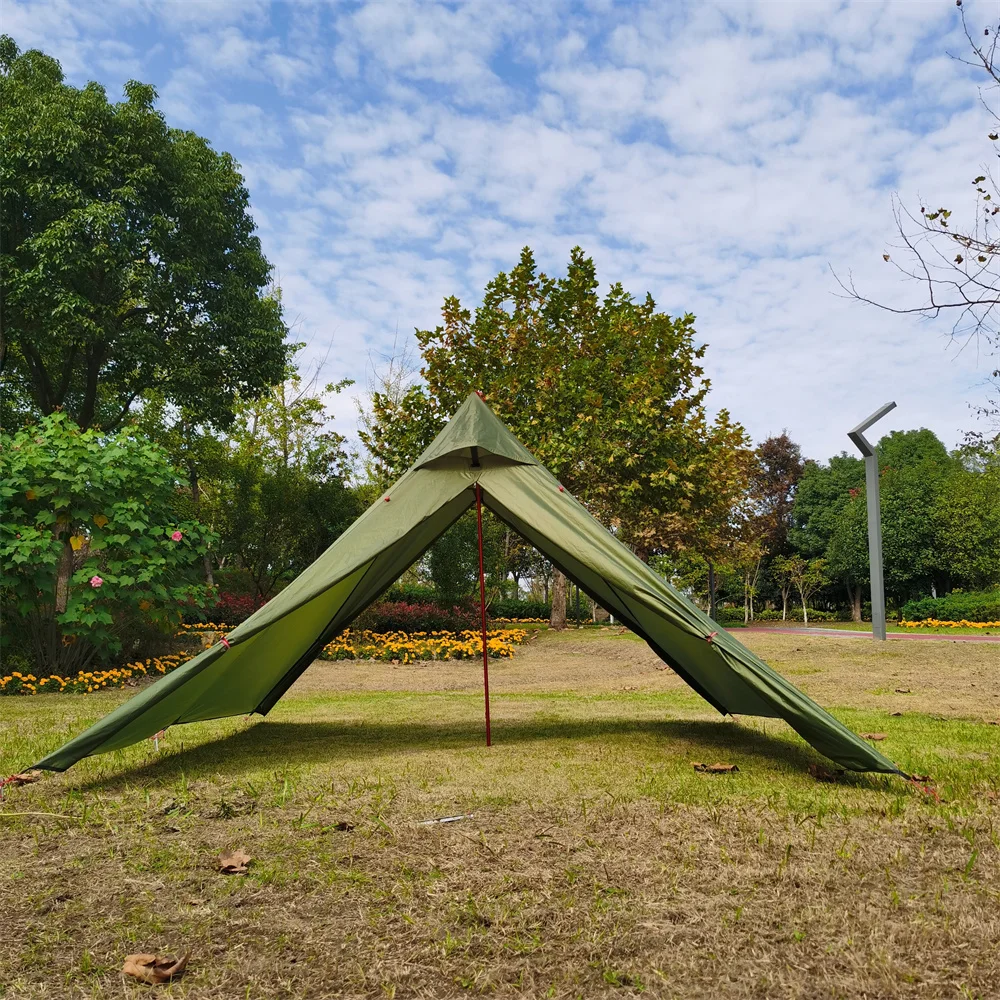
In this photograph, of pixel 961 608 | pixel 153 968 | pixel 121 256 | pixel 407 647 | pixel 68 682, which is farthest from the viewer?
pixel 961 608

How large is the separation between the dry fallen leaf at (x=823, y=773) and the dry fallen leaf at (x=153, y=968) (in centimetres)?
284

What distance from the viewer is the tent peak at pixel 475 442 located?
4.50 metres

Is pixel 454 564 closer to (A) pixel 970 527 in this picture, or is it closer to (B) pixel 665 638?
(B) pixel 665 638

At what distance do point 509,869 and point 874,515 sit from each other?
33.6 ft

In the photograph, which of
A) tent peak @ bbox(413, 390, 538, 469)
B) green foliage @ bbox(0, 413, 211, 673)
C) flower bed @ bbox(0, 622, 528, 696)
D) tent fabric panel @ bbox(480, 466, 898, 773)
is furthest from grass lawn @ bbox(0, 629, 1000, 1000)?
flower bed @ bbox(0, 622, 528, 696)

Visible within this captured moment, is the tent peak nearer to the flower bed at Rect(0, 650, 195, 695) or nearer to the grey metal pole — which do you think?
the flower bed at Rect(0, 650, 195, 695)

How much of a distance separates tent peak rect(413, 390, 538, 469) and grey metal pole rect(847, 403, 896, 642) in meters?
8.28

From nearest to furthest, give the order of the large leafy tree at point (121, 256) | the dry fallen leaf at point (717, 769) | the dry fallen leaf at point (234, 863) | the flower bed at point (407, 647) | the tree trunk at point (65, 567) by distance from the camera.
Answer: the dry fallen leaf at point (234, 863), the dry fallen leaf at point (717, 769), the tree trunk at point (65, 567), the flower bed at point (407, 647), the large leafy tree at point (121, 256)

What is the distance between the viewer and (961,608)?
70.6 ft

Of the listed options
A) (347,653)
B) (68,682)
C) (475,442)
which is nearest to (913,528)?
(347,653)

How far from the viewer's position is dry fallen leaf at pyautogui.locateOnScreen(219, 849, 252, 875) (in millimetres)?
2598

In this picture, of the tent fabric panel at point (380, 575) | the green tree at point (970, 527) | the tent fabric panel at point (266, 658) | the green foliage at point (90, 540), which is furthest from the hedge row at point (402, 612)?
the green tree at point (970, 527)

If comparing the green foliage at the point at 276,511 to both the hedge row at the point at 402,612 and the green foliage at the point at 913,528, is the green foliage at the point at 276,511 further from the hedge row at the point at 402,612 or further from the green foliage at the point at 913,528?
the green foliage at the point at 913,528

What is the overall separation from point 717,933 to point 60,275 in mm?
16497
